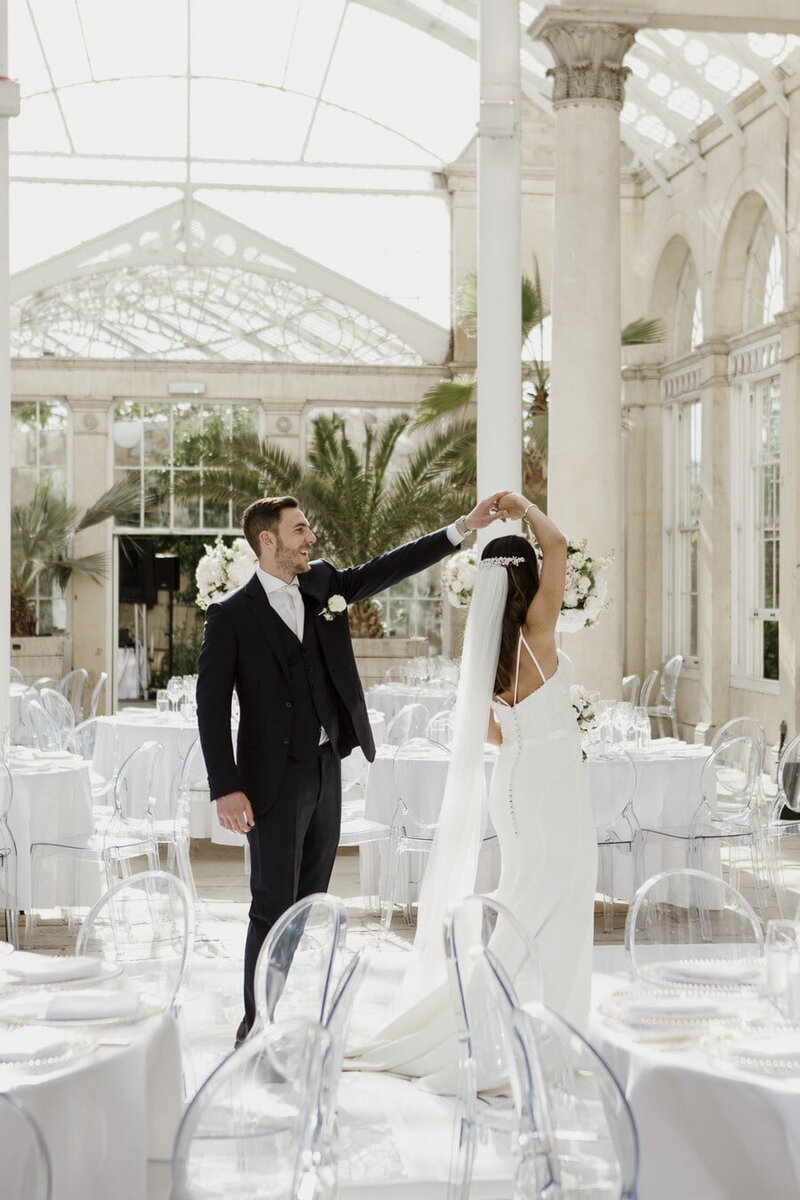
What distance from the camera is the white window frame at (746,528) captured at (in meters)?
13.6

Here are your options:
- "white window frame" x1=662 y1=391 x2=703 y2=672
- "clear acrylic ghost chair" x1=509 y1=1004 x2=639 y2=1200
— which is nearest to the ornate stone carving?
"white window frame" x1=662 y1=391 x2=703 y2=672

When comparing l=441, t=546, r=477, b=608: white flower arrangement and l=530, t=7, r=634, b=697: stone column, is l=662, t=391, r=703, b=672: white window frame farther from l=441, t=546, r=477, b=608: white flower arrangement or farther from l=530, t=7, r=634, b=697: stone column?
l=441, t=546, r=477, b=608: white flower arrangement

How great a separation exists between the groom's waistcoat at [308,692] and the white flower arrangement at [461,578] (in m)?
0.58

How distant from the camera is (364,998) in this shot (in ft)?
17.2

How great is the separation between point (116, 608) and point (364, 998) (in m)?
11.7

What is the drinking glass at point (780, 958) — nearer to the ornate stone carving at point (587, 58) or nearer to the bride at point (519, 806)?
the bride at point (519, 806)

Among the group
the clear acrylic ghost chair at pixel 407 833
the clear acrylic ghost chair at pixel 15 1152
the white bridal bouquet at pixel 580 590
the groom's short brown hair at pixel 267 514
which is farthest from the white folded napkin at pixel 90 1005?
the clear acrylic ghost chair at pixel 407 833

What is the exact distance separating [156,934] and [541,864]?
1230mm

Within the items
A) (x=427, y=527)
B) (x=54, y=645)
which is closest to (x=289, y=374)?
(x=427, y=527)

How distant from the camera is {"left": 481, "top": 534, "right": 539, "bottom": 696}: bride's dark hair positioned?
4.43 meters

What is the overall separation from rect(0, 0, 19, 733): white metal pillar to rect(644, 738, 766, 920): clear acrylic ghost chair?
3863mm

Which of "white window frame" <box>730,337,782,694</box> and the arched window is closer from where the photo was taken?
the arched window

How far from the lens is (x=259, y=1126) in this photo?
2.47 m

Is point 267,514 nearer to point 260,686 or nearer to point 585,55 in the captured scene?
point 260,686
